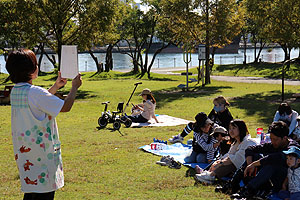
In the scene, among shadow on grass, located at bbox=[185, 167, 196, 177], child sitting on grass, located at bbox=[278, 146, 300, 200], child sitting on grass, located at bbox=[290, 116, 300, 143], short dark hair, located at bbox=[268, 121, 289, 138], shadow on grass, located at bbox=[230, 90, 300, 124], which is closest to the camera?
child sitting on grass, located at bbox=[278, 146, 300, 200]

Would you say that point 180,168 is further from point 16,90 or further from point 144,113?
point 144,113

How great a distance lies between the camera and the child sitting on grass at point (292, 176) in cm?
547

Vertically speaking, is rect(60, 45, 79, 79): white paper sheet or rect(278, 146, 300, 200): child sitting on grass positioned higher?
rect(60, 45, 79, 79): white paper sheet

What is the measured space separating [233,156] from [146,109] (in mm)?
6341

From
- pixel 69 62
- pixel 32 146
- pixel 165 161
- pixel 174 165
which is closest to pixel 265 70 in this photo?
pixel 165 161

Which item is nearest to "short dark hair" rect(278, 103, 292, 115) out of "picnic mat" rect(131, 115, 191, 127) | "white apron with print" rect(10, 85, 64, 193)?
"picnic mat" rect(131, 115, 191, 127)

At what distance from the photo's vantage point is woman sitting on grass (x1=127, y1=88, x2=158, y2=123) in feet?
41.2

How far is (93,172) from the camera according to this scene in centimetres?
706

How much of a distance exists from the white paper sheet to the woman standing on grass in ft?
0.64

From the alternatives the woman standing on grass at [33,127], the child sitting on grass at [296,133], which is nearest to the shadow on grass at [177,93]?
the child sitting on grass at [296,133]

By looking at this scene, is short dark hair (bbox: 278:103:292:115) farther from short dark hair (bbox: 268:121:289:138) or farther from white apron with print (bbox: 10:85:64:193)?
white apron with print (bbox: 10:85:64:193)

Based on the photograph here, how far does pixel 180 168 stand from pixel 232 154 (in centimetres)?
112

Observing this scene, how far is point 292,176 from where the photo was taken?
219 inches

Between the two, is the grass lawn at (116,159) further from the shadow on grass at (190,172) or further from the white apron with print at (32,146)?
the white apron with print at (32,146)
